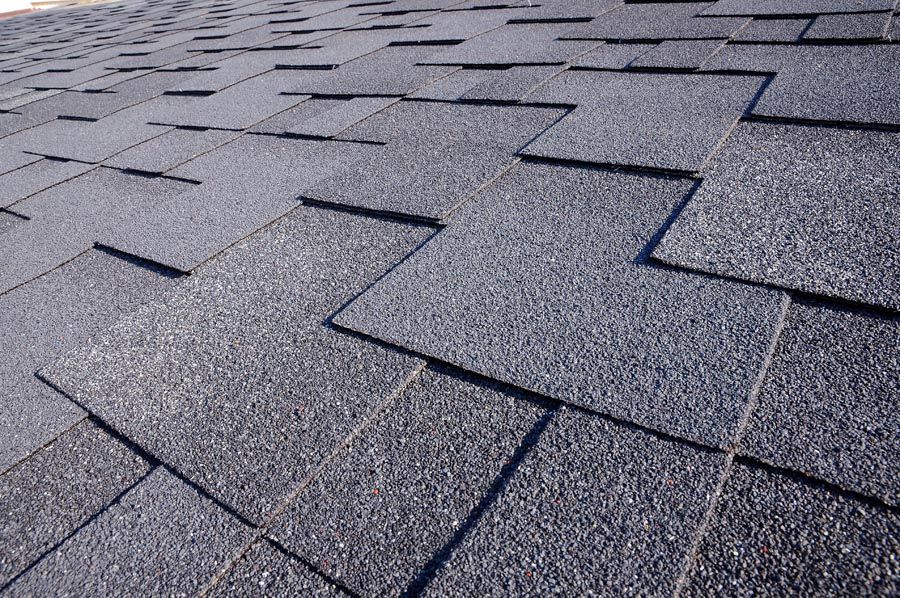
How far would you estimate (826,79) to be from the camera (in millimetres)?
2242

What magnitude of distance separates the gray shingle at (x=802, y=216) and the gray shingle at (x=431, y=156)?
72 cm

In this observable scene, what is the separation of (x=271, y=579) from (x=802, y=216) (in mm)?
1549

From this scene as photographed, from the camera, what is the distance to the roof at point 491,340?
3.25 ft

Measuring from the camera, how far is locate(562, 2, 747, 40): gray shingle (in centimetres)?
295

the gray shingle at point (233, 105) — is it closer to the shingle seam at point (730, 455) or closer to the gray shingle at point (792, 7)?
the gray shingle at point (792, 7)

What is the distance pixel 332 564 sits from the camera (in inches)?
39.9

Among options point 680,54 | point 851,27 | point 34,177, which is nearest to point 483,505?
point 680,54

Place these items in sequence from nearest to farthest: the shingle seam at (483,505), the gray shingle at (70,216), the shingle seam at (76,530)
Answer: the shingle seam at (483,505) < the shingle seam at (76,530) < the gray shingle at (70,216)

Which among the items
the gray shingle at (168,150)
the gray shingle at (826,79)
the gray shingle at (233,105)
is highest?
the gray shingle at (826,79)

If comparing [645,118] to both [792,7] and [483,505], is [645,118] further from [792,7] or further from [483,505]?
[483,505]

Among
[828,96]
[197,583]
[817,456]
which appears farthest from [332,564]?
[828,96]

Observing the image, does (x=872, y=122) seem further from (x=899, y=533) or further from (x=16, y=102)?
(x=16, y=102)

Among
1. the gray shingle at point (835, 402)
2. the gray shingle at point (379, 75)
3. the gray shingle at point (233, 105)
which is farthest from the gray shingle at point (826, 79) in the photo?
the gray shingle at point (233, 105)

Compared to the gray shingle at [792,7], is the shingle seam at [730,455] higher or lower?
lower
